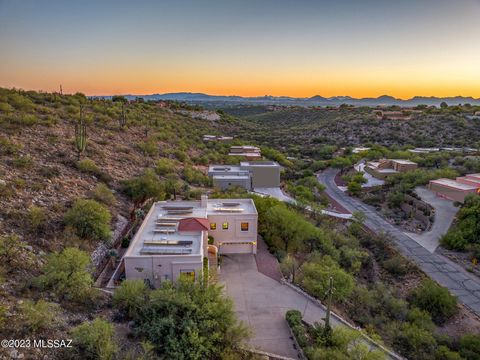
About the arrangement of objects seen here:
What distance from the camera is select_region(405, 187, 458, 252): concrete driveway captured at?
2953 centimetres

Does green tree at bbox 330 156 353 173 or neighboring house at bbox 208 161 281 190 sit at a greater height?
neighboring house at bbox 208 161 281 190

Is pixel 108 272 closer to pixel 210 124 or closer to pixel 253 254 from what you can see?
pixel 253 254

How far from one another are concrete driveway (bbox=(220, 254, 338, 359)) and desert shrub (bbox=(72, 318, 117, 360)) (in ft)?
20.4

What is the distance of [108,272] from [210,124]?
6417 cm

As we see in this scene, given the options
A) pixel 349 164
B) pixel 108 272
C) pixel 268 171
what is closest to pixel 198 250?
pixel 108 272

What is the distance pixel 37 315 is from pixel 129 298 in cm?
356

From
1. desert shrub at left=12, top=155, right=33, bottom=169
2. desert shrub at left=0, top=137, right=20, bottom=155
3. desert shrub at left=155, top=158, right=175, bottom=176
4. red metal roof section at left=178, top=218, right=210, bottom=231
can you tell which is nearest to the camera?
red metal roof section at left=178, top=218, right=210, bottom=231

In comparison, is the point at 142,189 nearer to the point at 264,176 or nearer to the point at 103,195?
the point at 103,195

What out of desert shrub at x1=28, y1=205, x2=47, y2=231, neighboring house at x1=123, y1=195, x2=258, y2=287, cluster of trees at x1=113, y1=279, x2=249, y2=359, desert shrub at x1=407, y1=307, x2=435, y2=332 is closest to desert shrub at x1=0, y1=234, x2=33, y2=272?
desert shrub at x1=28, y1=205, x2=47, y2=231

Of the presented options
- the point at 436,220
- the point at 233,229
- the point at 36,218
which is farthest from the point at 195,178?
the point at 436,220

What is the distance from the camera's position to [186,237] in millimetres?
18844

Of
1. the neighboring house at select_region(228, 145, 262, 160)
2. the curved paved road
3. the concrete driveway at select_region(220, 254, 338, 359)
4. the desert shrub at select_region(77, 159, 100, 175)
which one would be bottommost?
the curved paved road

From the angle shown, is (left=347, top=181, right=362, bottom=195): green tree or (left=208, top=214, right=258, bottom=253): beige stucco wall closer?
(left=208, top=214, right=258, bottom=253): beige stucco wall

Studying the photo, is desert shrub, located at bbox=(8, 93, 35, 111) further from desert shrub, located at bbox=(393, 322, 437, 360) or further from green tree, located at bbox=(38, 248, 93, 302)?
desert shrub, located at bbox=(393, 322, 437, 360)
